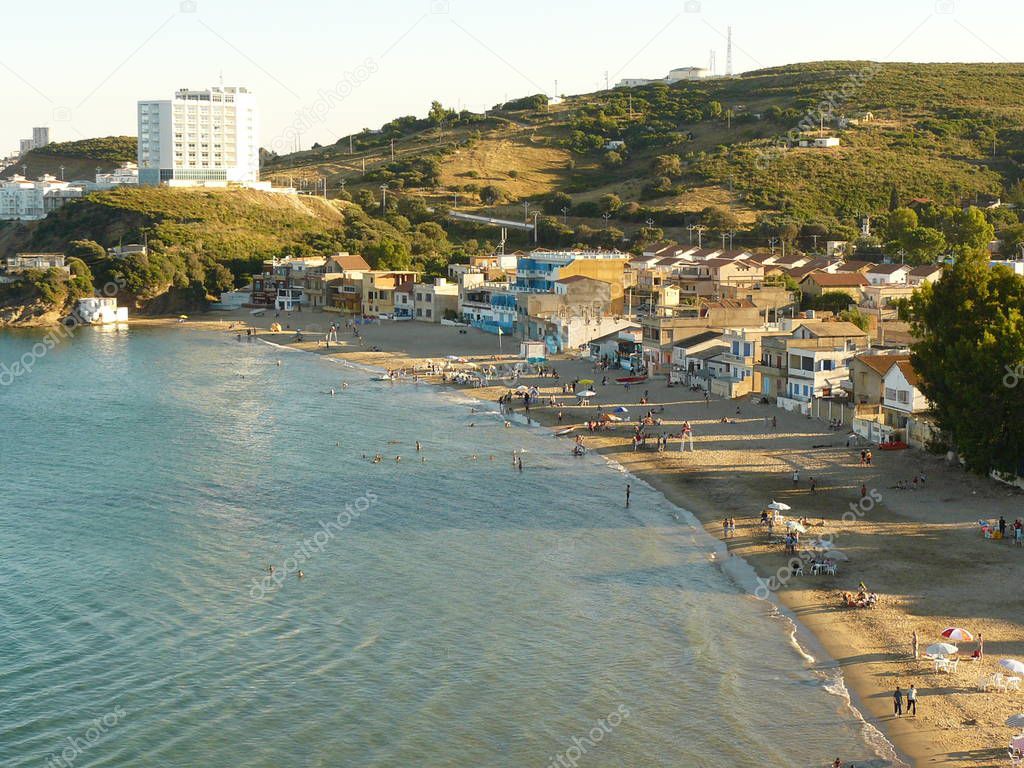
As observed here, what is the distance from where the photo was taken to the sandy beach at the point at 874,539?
24781mm

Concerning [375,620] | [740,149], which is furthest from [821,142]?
[375,620]

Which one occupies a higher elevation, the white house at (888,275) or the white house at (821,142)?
the white house at (821,142)

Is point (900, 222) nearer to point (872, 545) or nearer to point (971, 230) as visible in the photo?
point (971, 230)

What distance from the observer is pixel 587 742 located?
2367cm

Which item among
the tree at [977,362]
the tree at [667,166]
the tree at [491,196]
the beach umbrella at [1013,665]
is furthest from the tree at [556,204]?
the beach umbrella at [1013,665]

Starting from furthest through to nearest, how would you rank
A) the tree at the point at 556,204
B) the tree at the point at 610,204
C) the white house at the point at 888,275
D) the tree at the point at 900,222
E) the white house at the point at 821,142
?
1. the white house at the point at 821,142
2. the tree at the point at 556,204
3. the tree at the point at 610,204
4. the tree at the point at 900,222
5. the white house at the point at 888,275

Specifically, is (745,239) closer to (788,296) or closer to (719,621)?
(788,296)

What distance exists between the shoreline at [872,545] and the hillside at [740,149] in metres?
77.2

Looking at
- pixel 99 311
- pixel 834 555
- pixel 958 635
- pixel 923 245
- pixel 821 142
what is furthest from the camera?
pixel 821 142

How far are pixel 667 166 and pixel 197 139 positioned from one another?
6139 cm

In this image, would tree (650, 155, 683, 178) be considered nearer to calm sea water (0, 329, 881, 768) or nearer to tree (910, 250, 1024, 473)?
calm sea water (0, 329, 881, 768)

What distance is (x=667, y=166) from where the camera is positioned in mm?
144000

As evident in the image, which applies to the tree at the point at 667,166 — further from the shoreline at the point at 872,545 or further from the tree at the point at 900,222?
the shoreline at the point at 872,545

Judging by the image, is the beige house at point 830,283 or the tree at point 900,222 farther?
the tree at point 900,222
